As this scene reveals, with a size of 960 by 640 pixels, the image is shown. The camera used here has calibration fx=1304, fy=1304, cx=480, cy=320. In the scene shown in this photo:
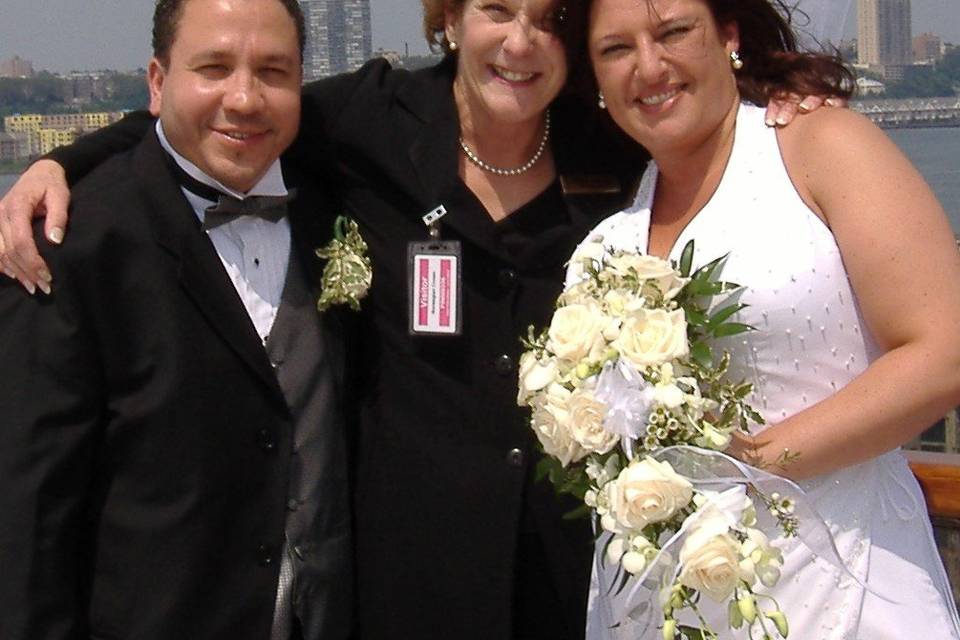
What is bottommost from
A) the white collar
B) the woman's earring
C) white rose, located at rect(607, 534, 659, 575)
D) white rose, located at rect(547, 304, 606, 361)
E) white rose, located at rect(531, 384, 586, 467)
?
white rose, located at rect(607, 534, 659, 575)

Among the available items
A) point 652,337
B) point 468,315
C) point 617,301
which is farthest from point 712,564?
point 468,315

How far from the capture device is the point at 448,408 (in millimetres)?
3914

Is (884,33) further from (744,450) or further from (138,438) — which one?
(138,438)

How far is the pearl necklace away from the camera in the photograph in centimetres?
406

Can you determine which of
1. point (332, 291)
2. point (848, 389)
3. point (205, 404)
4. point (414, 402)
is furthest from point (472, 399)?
point (848, 389)

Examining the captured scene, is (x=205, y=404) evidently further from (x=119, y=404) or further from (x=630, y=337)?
(x=630, y=337)

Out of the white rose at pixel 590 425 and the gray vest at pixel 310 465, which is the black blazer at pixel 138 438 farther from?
the white rose at pixel 590 425

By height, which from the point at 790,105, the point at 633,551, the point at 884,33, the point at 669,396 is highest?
the point at 884,33

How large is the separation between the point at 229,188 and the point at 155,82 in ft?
1.21

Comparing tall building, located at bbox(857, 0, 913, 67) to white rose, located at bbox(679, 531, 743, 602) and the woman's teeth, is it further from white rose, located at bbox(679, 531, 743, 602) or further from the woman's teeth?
white rose, located at bbox(679, 531, 743, 602)

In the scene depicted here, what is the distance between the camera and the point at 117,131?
391 centimetres

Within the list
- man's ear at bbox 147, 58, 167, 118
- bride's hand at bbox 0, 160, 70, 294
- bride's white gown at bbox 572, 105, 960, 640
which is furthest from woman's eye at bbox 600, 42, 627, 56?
bride's hand at bbox 0, 160, 70, 294

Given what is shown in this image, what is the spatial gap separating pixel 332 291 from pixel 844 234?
138 cm

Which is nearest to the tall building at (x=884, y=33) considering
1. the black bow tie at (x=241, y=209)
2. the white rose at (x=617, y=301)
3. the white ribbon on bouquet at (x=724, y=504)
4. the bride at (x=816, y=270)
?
the bride at (x=816, y=270)
